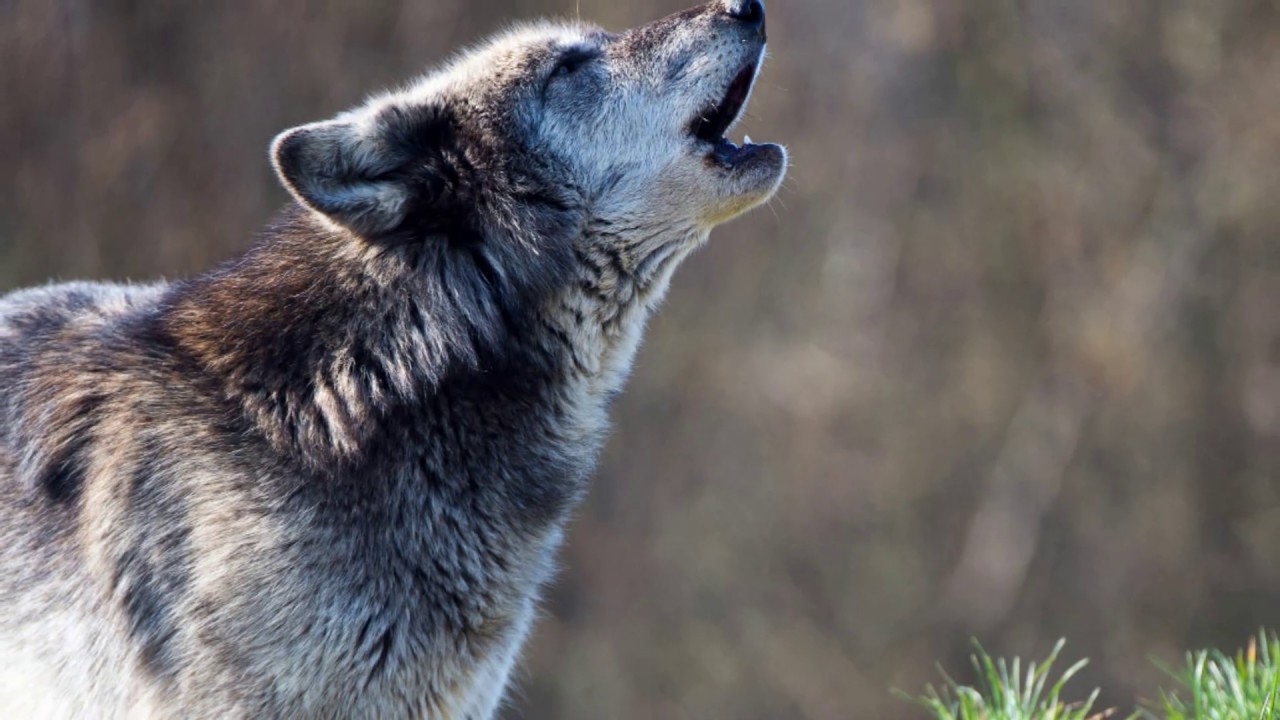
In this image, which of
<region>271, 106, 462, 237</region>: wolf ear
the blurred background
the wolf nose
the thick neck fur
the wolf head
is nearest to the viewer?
<region>271, 106, 462, 237</region>: wolf ear

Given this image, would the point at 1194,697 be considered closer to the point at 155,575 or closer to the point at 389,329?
the point at 389,329

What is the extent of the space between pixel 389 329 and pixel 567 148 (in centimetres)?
72

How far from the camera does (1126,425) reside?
35.4 ft

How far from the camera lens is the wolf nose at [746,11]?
4.14m

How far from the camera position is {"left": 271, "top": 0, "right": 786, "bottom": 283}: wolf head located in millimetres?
3834

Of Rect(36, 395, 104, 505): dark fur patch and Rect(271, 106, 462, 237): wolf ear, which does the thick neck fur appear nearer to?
Rect(271, 106, 462, 237): wolf ear

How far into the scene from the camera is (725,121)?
13.7 ft

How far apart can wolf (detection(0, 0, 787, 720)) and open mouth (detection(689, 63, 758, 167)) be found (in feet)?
0.03

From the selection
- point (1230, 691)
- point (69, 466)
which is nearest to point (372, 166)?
point (69, 466)

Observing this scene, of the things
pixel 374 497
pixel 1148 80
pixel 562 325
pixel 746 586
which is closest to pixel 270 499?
pixel 374 497

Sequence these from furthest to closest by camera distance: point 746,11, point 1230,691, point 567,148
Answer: point 1230,691 → point 746,11 → point 567,148

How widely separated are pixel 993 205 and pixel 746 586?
348cm

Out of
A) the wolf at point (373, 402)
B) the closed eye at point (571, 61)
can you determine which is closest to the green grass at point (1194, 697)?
the wolf at point (373, 402)

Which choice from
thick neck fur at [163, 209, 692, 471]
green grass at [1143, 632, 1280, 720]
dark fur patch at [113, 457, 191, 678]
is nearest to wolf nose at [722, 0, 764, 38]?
thick neck fur at [163, 209, 692, 471]
